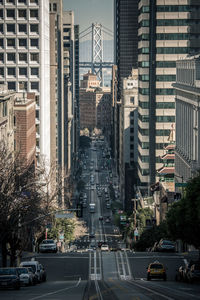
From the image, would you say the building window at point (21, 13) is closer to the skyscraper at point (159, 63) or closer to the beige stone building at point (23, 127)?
the beige stone building at point (23, 127)

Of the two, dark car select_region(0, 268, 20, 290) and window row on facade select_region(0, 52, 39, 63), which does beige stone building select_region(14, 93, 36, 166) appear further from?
dark car select_region(0, 268, 20, 290)

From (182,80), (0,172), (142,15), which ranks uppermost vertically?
(142,15)

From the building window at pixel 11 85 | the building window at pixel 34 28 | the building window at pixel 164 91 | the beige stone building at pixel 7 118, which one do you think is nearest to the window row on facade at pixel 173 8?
the building window at pixel 164 91

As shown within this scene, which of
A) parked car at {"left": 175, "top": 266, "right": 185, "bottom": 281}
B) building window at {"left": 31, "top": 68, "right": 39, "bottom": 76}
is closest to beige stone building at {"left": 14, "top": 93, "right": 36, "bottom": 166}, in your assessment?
building window at {"left": 31, "top": 68, "right": 39, "bottom": 76}

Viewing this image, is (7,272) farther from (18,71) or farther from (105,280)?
(18,71)

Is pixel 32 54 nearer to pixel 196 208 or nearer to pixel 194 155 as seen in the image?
pixel 194 155

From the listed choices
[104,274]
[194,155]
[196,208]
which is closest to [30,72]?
[194,155]
